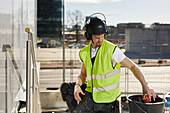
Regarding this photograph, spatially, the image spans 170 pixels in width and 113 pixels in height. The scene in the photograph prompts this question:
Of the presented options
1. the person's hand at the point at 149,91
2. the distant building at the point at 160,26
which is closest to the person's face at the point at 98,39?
the person's hand at the point at 149,91

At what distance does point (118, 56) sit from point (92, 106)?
0.53 metres

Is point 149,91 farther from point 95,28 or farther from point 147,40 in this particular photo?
point 147,40

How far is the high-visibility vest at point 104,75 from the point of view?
2484 millimetres

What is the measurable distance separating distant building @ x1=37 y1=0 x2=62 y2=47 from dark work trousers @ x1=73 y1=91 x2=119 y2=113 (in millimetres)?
29197

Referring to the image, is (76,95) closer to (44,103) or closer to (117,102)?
(117,102)

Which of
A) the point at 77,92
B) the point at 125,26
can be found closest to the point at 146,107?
the point at 77,92

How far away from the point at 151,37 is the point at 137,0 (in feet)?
25.1

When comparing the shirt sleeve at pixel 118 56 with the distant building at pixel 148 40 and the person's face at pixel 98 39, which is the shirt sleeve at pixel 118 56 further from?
the distant building at pixel 148 40

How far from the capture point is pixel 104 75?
2.51 metres

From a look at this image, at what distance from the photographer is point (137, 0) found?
18609 mm

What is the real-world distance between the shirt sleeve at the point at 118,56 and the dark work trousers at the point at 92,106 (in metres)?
0.39

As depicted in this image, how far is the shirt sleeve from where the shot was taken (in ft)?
7.81

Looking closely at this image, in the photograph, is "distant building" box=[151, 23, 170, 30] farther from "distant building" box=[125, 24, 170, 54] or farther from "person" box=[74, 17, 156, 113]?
"person" box=[74, 17, 156, 113]

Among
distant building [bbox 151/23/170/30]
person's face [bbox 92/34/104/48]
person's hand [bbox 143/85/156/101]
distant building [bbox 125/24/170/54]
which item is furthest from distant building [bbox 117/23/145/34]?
person's hand [bbox 143/85/156/101]
